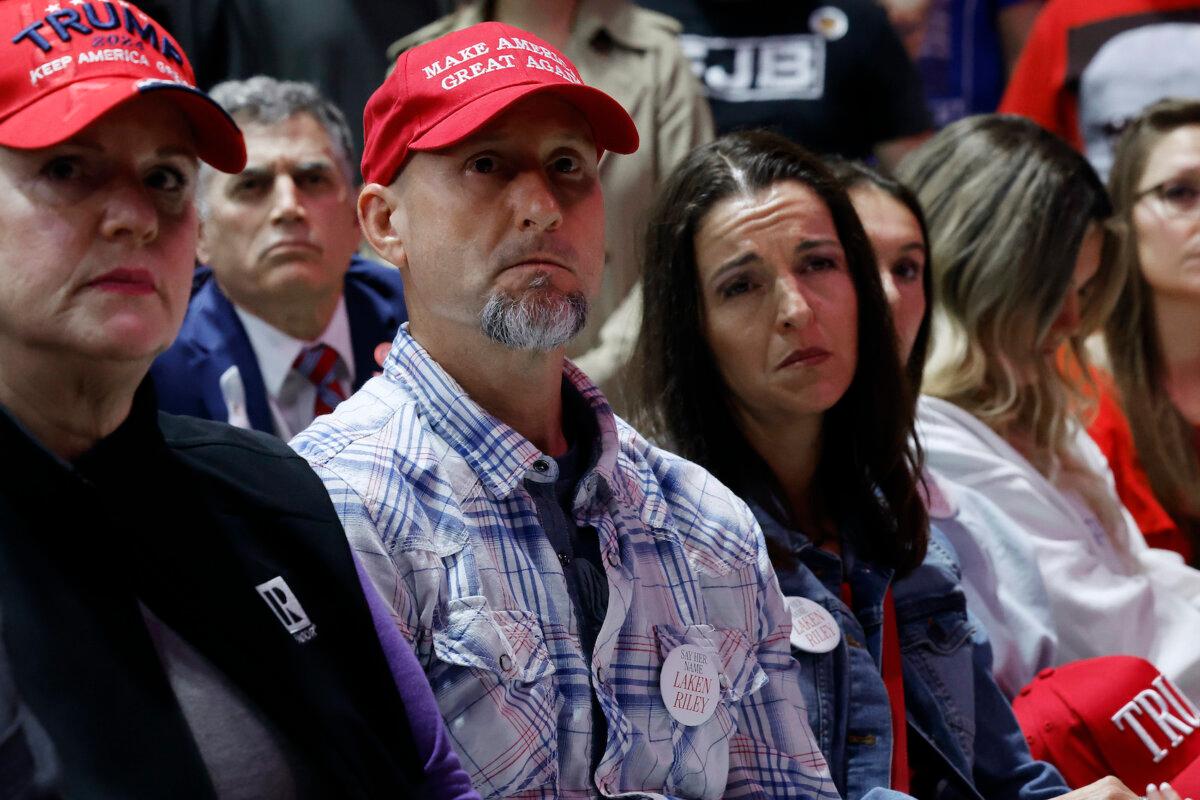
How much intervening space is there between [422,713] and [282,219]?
170 cm

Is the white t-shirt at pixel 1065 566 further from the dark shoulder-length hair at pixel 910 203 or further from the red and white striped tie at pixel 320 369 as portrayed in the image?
the red and white striped tie at pixel 320 369

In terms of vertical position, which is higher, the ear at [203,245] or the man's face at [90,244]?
the man's face at [90,244]

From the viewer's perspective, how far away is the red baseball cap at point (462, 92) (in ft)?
6.02

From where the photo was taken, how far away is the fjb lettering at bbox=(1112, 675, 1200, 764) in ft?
7.96

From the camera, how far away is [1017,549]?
111 inches

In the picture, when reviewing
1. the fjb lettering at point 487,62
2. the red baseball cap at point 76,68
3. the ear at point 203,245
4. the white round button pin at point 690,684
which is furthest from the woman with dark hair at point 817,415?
the ear at point 203,245

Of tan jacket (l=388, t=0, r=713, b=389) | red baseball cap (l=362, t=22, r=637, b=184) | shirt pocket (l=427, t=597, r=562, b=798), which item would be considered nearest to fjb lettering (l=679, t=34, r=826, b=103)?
tan jacket (l=388, t=0, r=713, b=389)

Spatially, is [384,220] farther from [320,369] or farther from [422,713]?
[320,369]

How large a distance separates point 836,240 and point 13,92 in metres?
1.35

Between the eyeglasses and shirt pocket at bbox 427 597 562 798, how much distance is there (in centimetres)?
256

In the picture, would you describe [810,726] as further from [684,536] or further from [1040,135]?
[1040,135]

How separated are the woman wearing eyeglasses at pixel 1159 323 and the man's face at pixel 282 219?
1797 mm

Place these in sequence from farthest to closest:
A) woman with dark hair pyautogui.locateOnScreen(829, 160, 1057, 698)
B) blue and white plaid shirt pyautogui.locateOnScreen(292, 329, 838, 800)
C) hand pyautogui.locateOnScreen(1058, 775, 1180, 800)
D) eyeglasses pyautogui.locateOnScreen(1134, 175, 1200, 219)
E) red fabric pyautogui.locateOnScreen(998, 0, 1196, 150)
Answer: red fabric pyautogui.locateOnScreen(998, 0, 1196, 150), eyeglasses pyautogui.locateOnScreen(1134, 175, 1200, 219), woman with dark hair pyautogui.locateOnScreen(829, 160, 1057, 698), hand pyautogui.locateOnScreen(1058, 775, 1180, 800), blue and white plaid shirt pyautogui.locateOnScreen(292, 329, 838, 800)

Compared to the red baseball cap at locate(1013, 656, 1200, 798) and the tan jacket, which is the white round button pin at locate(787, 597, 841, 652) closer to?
the red baseball cap at locate(1013, 656, 1200, 798)
